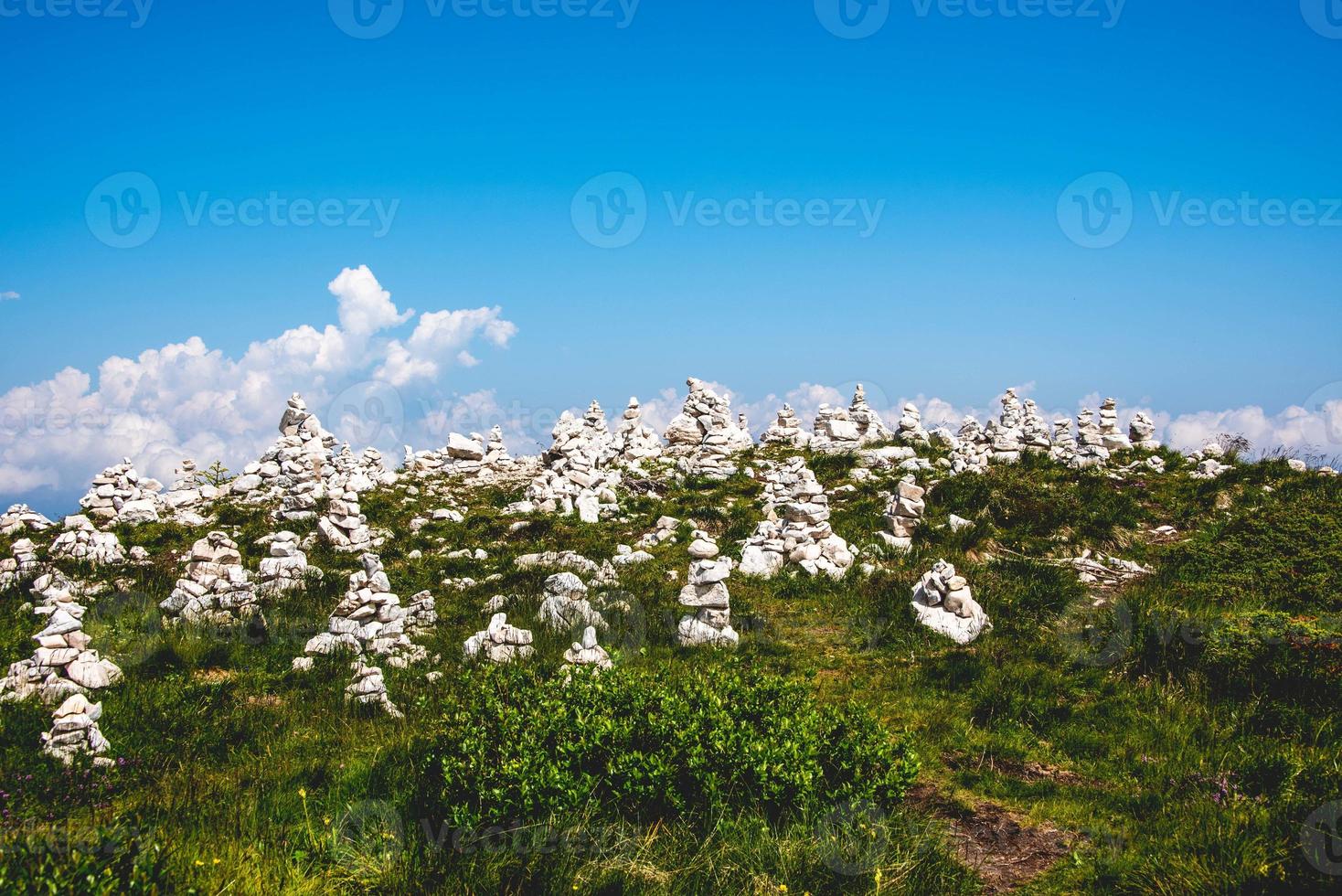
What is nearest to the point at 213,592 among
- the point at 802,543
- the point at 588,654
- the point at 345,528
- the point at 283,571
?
the point at 283,571

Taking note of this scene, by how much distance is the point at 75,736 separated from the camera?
8727 mm

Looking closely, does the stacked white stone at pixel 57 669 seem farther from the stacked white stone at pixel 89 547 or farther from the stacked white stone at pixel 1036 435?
the stacked white stone at pixel 1036 435

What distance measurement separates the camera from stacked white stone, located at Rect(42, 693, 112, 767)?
8.54 m

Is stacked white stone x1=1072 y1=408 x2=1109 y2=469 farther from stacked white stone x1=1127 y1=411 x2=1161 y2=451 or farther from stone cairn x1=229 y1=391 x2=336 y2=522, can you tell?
stone cairn x1=229 y1=391 x2=336 y2=522

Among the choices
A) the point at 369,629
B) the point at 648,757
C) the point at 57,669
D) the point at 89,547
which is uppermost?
the point at 89,547

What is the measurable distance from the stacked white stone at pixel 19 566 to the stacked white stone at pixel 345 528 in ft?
17.3

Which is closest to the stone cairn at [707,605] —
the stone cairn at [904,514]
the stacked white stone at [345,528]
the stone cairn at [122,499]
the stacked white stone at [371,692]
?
the stacked white stone at [371,692]

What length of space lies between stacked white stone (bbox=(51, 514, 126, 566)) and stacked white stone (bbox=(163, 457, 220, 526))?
2676 mm

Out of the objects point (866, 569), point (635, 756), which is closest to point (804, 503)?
point (866, 569)

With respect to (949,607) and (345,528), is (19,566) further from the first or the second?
(949,607)

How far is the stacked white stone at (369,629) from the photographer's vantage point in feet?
40.8

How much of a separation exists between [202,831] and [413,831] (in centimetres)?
176

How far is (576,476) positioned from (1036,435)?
16229mm

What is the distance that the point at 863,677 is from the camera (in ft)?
39.3
